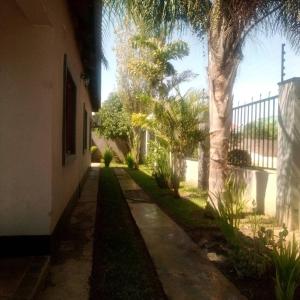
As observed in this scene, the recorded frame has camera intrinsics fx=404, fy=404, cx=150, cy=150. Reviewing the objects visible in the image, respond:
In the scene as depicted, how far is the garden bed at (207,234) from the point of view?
13.1ft

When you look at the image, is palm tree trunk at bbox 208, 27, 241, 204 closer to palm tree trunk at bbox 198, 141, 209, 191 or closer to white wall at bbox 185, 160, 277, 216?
white wall at bbox 185, 160, 277, 216

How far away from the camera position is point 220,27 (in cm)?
719

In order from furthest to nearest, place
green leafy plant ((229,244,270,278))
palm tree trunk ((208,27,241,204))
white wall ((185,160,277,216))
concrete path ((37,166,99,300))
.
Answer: white wall ((185,160,277,216)) → palm tree trunk ((208,27,241,204)) → green leafy plant ((229,244,270,278)) → concrete path ((37,166,99,300))

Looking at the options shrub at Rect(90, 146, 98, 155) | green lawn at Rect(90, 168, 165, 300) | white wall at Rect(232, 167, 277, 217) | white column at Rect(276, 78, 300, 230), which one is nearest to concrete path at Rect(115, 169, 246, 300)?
green lawn at Rect(90, 168, 165, 300)

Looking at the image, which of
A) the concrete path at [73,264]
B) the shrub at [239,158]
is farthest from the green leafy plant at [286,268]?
the shrub at [239,158]

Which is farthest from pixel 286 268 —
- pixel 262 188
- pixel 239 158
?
pixel 239 158

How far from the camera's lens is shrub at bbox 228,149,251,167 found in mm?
9361

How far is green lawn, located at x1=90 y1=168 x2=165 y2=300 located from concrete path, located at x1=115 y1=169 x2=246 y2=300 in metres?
0.12

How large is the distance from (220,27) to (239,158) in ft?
11.7

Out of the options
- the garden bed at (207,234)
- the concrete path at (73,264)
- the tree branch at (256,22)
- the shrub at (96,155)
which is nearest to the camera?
the concrete path at (73,264)

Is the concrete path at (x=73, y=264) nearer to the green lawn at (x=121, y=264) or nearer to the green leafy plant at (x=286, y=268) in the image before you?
the green lawn at (x=121, y=264)

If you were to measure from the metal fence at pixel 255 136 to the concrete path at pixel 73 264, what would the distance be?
3.74 m

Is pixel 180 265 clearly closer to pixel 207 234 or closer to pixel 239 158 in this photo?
pixel 207 234

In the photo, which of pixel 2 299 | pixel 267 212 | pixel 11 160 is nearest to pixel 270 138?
pixel 267 212
